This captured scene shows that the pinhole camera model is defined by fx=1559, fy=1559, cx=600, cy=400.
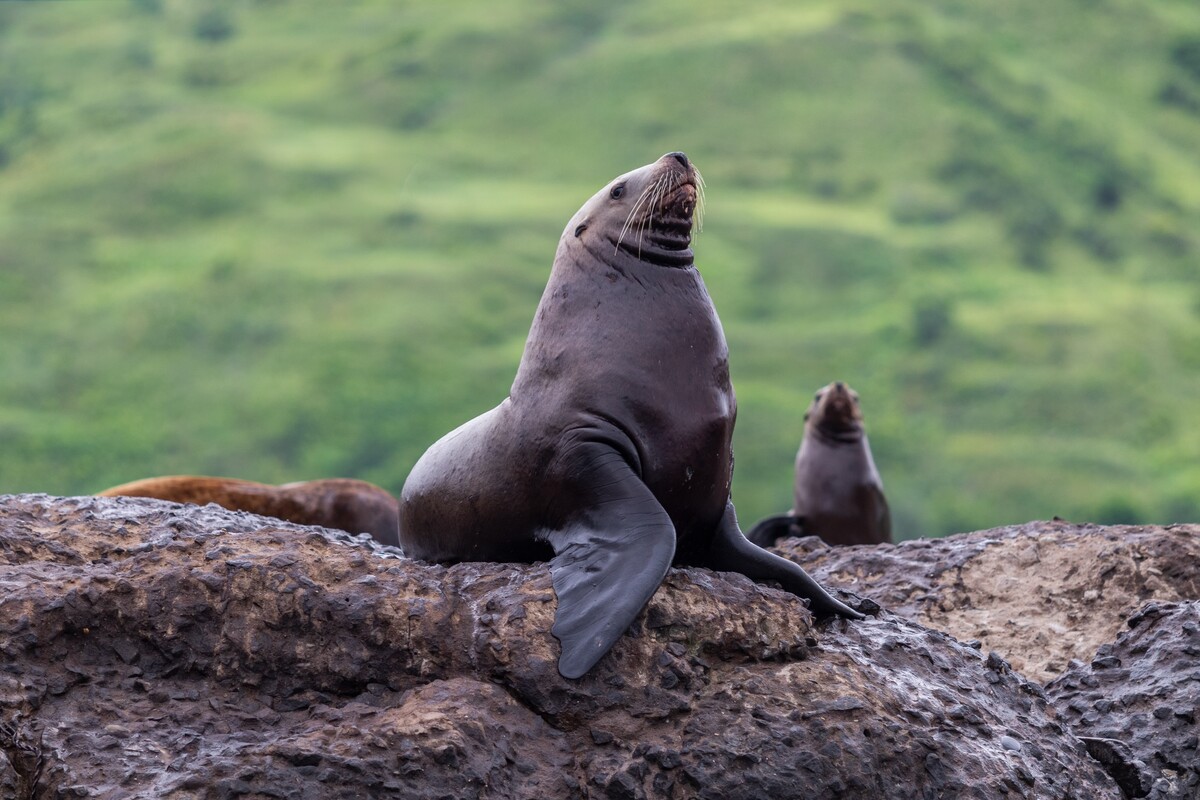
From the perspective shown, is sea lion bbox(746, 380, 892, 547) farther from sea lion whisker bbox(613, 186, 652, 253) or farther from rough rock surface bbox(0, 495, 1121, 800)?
rough rock surface bbox(0, 495, 1121, 800)

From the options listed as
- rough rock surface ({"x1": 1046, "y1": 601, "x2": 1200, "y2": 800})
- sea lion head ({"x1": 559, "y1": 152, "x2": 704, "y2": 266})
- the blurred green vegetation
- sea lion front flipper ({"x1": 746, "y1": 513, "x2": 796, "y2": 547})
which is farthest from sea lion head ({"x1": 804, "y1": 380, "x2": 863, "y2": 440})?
the blurred green vegetation

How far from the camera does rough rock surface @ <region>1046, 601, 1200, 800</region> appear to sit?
4957mm

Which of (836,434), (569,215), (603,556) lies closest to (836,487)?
(836,434)

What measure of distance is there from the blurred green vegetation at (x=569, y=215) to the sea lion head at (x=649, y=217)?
3357 cm

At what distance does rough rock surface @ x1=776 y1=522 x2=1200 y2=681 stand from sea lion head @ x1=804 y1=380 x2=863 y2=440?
16.2 feet

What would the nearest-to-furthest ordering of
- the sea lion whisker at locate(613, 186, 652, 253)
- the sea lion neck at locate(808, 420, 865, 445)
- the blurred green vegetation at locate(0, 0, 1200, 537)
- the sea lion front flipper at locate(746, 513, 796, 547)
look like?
the sea lion whisker at locate(613, 186, 652, 253), the sea lion front flipper at locate(746, 513, 796, 547), the sea lion neck at locate(808, 420, 865, 445), the blurred green vegetation at locate(0, 0, 1200, 537)

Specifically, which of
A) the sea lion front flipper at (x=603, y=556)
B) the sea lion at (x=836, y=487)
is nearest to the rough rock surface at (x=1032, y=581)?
the sea lion front flipper at (x=603, y=556)

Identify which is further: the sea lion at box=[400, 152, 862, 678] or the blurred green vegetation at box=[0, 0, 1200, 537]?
the blurred green vegetation at box=[0, 0, 1200, 537]

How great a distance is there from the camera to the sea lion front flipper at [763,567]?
16.9 feet

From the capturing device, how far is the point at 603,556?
15.5 feet

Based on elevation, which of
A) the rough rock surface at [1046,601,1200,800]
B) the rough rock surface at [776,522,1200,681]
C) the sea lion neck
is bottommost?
the sea lion neck

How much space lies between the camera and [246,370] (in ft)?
158

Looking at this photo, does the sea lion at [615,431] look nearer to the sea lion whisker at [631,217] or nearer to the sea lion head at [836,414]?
the sea lion whisker at [631,217]

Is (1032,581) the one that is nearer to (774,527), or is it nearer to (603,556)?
(603,556)
